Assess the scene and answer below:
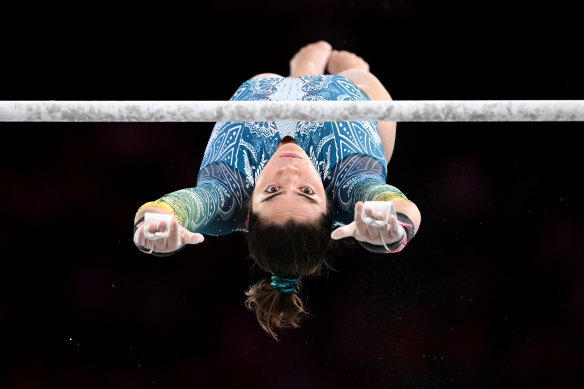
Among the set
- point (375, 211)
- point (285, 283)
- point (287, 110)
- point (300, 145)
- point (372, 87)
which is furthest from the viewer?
point (372, 87)

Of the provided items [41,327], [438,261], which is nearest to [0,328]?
[41,327]

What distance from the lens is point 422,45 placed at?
125 inches

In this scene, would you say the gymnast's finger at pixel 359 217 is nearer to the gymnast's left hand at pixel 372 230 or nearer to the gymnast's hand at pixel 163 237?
the gymnast's left hand at pixel 372 230

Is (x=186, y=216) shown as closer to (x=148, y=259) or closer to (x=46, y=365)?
(x=148, y=259)

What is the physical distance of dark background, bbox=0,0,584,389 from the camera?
112 inches

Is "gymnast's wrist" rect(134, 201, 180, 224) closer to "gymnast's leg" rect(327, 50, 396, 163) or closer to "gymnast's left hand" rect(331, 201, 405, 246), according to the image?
"gymnast's left hand" rect(331, 201, 405, 246)

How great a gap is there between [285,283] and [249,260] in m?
1.10

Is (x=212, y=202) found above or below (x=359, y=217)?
above

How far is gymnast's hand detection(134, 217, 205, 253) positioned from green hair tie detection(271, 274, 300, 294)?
1.53ft

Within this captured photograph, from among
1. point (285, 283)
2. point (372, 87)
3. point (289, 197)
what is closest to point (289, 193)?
point (289, 197)

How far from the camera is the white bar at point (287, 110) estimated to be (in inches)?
59.2

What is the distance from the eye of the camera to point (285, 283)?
1.90m

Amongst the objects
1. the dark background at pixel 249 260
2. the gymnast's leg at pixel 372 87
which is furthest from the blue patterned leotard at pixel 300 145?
the dark background at pixel 249 260

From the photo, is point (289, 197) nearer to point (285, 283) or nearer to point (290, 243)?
point (290, 243)
